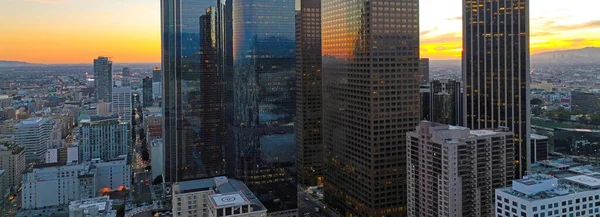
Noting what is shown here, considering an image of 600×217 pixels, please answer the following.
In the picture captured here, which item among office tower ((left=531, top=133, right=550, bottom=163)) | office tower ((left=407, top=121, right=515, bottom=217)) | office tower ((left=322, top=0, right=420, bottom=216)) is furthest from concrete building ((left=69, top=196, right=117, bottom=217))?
office tower ((left=531, top=133, right=550, bottom=163))


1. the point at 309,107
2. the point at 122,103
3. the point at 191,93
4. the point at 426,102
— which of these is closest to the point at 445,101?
the point at 426,102

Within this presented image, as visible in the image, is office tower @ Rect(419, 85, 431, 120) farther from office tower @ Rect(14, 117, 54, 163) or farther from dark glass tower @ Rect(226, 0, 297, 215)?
office tower @ Rect(14, 117, 54, 163)

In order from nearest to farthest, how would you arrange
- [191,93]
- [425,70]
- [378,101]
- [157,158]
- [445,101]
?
1. [378,101]
2. [191,93]
3. [157,158]
4. [445,101]
5. [425,70]

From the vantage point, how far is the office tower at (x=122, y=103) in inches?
3743

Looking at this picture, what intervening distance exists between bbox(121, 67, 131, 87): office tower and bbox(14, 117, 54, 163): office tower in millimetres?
18414

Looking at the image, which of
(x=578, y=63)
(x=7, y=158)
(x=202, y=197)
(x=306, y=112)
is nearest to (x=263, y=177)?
(x=306, y=112)

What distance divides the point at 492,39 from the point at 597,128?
56.9 ft

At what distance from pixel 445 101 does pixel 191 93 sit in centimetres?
3968

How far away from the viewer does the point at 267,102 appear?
55.5m

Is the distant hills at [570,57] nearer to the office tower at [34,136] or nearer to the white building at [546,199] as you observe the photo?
the white building at [546,199]

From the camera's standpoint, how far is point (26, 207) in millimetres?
50031

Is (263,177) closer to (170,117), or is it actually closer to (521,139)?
(170,117)

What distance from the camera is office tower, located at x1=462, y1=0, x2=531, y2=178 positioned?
193ft

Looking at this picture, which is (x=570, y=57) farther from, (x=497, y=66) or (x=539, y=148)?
(x=539, y=148)
